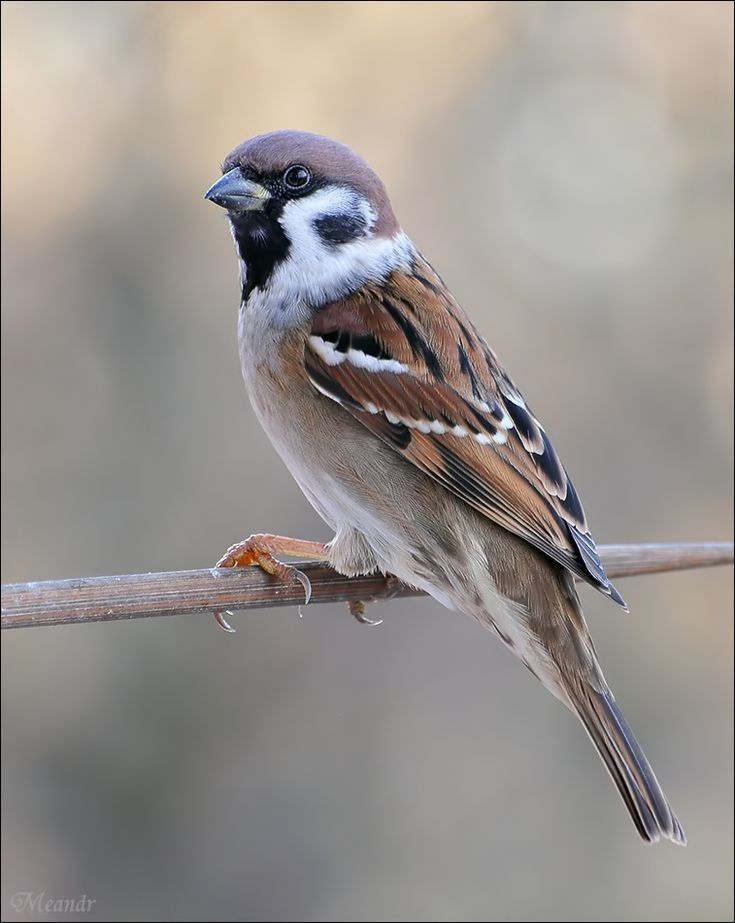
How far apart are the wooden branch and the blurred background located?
130 centimetres

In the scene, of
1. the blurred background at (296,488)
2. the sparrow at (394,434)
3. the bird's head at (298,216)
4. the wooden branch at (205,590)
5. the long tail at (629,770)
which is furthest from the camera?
the blurred background at (296,488)

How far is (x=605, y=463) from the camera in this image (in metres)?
4.65

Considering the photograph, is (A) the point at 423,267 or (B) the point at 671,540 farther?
(B) the point at 671,540

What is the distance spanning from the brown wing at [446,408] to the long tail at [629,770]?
0.90ft

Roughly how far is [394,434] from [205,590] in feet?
2.25

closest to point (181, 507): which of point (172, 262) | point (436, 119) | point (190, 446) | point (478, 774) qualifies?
point (190, 446)

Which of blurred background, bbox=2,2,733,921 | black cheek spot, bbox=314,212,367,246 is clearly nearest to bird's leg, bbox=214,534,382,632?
black cheek spot, bbox=314,212,367,246

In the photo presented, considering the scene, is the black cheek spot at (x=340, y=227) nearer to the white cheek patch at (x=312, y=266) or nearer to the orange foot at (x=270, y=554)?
the white cheek patch at (x=312, y=266)

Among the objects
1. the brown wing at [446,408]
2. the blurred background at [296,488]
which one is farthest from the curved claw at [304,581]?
the blurred background at [296,488]

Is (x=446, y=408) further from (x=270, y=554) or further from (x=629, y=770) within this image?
(x=629, y=770)

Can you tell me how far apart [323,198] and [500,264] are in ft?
7.67

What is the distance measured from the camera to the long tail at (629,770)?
2434 millimetres

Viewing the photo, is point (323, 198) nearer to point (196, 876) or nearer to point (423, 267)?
point (423, 267)

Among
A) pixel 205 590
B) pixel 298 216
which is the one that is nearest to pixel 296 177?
pixel 298 216
